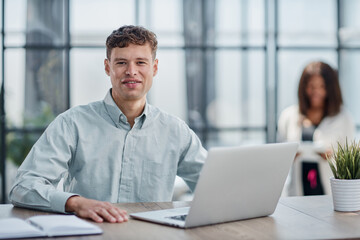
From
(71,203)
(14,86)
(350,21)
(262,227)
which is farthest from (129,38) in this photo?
(350,21)

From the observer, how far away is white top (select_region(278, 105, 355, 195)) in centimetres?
438

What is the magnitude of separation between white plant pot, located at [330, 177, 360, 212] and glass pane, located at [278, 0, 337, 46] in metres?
4.73

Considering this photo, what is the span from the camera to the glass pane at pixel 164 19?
654cm

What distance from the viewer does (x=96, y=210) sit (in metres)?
2.05

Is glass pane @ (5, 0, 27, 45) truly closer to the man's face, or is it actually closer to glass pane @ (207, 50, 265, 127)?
glass pane @ (207, 50, 265, 127)

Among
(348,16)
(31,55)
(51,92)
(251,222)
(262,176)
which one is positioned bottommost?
(251,222)

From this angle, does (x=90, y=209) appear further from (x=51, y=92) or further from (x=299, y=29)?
(x=299, y=29)

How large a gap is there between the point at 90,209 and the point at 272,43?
201 inches

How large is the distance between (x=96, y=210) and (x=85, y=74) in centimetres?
460

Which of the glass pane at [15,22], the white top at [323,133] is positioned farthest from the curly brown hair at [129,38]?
the glass pane at [15,22]

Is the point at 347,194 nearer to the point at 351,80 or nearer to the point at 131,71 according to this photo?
the point at 131,71

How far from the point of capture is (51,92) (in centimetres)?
648

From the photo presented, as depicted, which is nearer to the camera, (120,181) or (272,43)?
(120,181)

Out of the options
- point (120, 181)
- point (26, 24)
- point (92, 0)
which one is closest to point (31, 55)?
point (26, 24)
